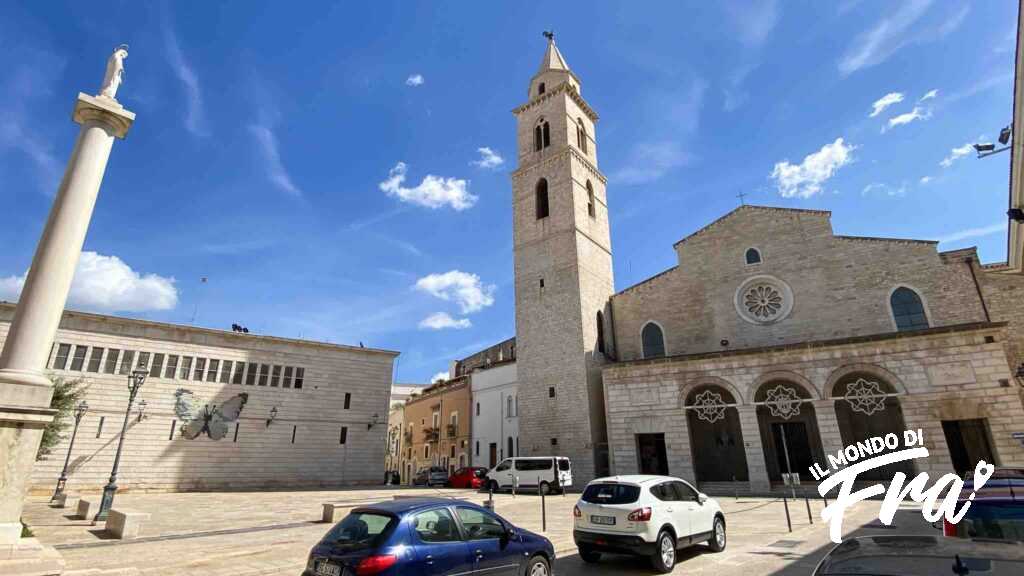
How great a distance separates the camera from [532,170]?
34219 millimetres

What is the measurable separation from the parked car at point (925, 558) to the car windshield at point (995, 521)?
3321mm

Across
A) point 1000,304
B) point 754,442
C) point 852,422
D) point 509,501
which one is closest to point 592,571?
point 509,501

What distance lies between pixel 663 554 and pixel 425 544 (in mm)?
4415

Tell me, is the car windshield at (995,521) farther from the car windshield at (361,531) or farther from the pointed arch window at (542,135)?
the pointed arch window at (542,135)

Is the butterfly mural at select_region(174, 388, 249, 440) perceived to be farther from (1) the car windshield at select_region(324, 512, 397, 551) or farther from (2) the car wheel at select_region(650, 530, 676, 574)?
(2) the car wheel at select_region(650, 530, 676, 574)

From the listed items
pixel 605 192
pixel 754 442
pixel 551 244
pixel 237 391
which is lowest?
pixel 754 442

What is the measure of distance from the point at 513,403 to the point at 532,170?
54.5 feet

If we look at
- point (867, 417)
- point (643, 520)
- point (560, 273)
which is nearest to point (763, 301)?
point (867, 417)

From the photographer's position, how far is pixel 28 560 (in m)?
6.38

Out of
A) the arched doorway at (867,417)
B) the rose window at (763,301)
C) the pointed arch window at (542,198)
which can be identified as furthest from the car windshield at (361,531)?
the pointed arch window at (542,198)

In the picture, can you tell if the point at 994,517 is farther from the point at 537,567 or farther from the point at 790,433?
the point at 790,433

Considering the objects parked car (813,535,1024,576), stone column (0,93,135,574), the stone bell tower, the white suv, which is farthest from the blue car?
the stone bell tower

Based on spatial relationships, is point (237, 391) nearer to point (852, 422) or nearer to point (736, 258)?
point (736, 258)

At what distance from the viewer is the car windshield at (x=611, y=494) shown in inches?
324
